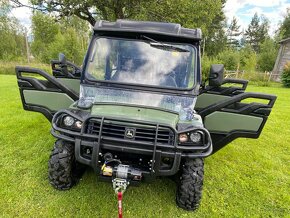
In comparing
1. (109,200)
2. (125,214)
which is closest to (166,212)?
(125,214)

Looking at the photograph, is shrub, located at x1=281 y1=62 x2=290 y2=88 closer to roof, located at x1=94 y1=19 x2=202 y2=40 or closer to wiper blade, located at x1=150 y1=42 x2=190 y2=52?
roof, located at x1=94 y1=19 x2=202 y2=40

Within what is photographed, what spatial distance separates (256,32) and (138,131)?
225ft

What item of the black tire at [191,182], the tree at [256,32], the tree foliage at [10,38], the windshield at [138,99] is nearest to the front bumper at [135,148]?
the black tire at [191,182]

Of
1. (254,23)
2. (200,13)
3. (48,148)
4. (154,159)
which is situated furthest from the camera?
(254,23)

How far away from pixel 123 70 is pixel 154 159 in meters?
1.48

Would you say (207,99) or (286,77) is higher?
(207,99)

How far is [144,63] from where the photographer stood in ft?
10.7

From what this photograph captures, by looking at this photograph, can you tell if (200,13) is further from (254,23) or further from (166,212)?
(254,23)

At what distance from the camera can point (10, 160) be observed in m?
3.68

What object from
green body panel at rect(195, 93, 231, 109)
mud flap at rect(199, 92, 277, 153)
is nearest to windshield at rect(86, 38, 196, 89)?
mud flap at rect(199, 92, 277, 153)

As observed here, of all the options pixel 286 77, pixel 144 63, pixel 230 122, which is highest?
pixel 144 63

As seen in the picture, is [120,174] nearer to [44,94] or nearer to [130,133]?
[130,133]

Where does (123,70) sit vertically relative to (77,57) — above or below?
above

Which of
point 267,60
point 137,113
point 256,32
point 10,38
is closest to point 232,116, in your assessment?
point 137,113
